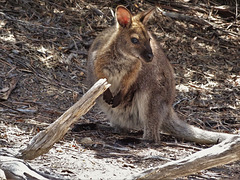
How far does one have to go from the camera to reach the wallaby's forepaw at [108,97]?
4.53 m

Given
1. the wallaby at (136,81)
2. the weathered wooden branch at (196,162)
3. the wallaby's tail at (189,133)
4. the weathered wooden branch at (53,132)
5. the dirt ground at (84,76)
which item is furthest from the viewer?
the wallaby at (136,81)

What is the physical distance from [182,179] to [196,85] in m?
3.03

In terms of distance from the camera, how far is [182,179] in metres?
3.18

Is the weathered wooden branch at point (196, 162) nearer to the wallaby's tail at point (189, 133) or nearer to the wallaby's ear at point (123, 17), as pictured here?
the wallaby's tail at point (189, 133)

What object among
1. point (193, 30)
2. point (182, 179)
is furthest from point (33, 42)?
point (182, 179)

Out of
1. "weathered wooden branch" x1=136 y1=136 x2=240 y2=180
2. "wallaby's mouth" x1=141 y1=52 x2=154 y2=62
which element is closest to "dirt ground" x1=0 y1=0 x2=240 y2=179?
"weathered wooden branch" x1=136 y1=136 x2=240 y2=180

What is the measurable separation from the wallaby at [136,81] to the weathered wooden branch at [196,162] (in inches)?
75.8

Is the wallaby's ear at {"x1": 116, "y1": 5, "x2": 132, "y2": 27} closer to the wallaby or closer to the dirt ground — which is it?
the wallaby

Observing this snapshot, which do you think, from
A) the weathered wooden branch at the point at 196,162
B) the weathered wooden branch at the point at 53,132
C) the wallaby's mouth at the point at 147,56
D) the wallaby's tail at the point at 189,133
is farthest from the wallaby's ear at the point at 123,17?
the weathered wooden branch at the point at 196,162

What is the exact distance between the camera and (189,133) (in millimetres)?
4520

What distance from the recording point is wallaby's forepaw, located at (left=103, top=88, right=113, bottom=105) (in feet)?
14.9

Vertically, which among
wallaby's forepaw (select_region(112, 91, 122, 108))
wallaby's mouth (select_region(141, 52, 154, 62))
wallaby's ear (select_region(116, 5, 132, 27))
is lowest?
wallaby's forepaw (select_region(112, 91, 122, 108))

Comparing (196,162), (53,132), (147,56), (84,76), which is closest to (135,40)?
(147,56)

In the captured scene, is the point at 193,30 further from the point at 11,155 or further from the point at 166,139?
the point at 11,155
